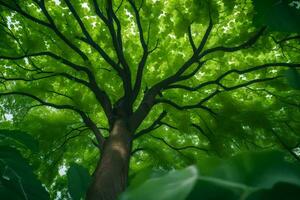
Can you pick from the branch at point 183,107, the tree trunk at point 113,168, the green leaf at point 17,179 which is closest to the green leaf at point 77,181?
the green leaf at point 17,179

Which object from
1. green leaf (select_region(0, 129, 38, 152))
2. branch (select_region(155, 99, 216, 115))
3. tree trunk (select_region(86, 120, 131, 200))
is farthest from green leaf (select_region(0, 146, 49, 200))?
branch (select_region(155, 99, 216, 115))

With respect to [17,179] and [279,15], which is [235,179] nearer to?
[279,15]

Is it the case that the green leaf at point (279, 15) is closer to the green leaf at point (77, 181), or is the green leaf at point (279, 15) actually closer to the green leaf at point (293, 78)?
the green leaf at point (293, 78)

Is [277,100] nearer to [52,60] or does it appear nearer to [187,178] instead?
[52,60]

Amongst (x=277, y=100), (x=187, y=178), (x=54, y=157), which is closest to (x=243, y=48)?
(x=277, y=100)

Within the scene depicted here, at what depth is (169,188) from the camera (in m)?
0.24

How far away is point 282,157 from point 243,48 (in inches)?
241

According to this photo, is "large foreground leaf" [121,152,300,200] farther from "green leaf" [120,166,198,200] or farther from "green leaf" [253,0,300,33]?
"green leaf" [253,0,300,33]

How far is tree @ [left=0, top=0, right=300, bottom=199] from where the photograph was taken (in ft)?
19.0

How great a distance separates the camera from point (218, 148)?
7211 mm

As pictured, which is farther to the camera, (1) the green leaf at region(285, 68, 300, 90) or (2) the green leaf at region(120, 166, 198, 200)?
(1) the green leaf at region(285, 68, 300, 90)

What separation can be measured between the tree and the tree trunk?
0.03 metres

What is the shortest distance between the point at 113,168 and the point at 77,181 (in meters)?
3.67

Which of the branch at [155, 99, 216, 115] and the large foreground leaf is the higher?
the branch at [155, 99, 216, 115]
